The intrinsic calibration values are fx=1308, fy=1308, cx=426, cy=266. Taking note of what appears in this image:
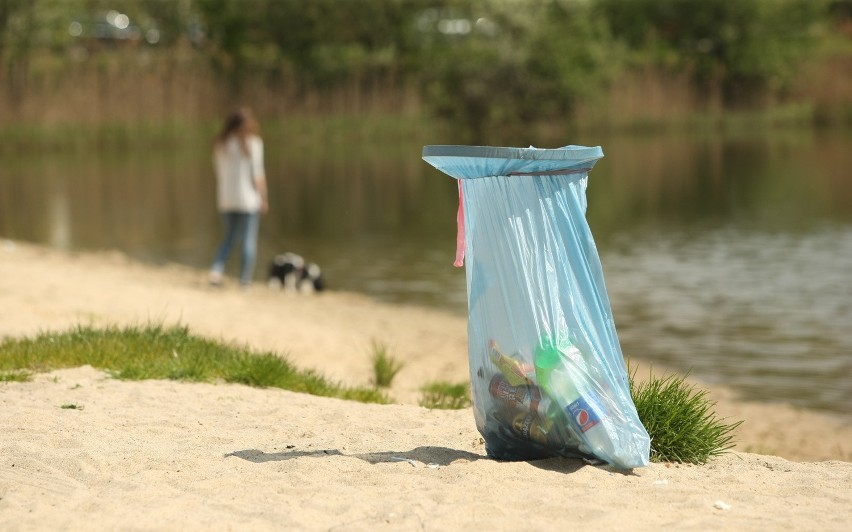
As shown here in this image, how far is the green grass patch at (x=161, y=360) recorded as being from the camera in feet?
25.6

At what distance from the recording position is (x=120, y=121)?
42.2 meters

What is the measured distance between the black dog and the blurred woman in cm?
39

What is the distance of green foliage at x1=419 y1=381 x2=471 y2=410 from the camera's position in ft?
26.5

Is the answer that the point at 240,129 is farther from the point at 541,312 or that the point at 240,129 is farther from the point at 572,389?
the point at 572,389

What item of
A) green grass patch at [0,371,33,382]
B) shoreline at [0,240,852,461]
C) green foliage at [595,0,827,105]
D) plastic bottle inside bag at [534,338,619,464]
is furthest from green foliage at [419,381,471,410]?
green foliage at [595,0,827,105]

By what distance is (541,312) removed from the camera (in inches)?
215

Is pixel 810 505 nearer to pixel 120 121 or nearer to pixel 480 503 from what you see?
pixel 480 503

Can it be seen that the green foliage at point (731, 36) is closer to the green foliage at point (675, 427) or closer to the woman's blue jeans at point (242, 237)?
the woman's blue jeans at point (242, 237)

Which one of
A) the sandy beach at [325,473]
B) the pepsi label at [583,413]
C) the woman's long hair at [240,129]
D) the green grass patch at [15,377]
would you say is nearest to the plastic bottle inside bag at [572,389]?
the pepsi label at [583,413]

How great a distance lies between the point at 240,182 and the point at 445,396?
6.18m

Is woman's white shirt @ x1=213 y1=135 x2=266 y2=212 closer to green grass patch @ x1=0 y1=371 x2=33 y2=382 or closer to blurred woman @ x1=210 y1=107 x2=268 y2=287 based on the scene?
blurred woman @ x1=210 y1=107 x2=268 y2=287

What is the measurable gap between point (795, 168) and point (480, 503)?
28.7 metres

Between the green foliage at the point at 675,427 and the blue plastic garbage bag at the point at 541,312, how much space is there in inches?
17.1

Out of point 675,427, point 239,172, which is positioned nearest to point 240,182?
point 239,172
